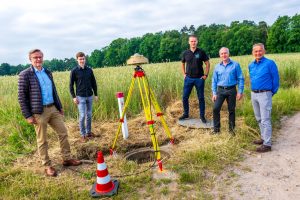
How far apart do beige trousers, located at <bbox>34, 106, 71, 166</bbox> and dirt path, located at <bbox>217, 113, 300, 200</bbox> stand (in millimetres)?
2748

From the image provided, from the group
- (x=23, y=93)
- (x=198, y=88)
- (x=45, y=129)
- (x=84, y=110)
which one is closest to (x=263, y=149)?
(x=198, y=88)

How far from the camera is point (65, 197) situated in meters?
3.81

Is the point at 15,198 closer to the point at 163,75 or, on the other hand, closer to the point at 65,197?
the point at 65,197

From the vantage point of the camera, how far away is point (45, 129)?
176 inches

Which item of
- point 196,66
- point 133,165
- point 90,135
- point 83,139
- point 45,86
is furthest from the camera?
point 196,66

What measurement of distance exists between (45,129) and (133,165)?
1560mm

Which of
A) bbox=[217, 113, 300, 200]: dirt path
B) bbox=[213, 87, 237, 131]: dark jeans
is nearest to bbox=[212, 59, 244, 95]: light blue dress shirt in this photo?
bbox=[213, 87, 237, 131]: dark jeans

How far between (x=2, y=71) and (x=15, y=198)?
3312 cm

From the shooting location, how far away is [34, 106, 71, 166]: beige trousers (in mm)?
4412

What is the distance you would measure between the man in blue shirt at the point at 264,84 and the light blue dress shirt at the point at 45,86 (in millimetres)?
3599

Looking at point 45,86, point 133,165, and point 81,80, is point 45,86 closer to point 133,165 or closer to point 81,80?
point 81,80

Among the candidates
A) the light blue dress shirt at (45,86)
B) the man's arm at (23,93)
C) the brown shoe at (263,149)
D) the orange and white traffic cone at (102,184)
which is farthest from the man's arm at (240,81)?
the man's arm at (23,93)

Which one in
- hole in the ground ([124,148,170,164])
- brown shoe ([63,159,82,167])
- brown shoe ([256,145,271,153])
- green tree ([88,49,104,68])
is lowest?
hole in the ground ([124,148,170,164])

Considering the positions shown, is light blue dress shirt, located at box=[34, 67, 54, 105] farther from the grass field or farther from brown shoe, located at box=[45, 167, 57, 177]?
the grass field
